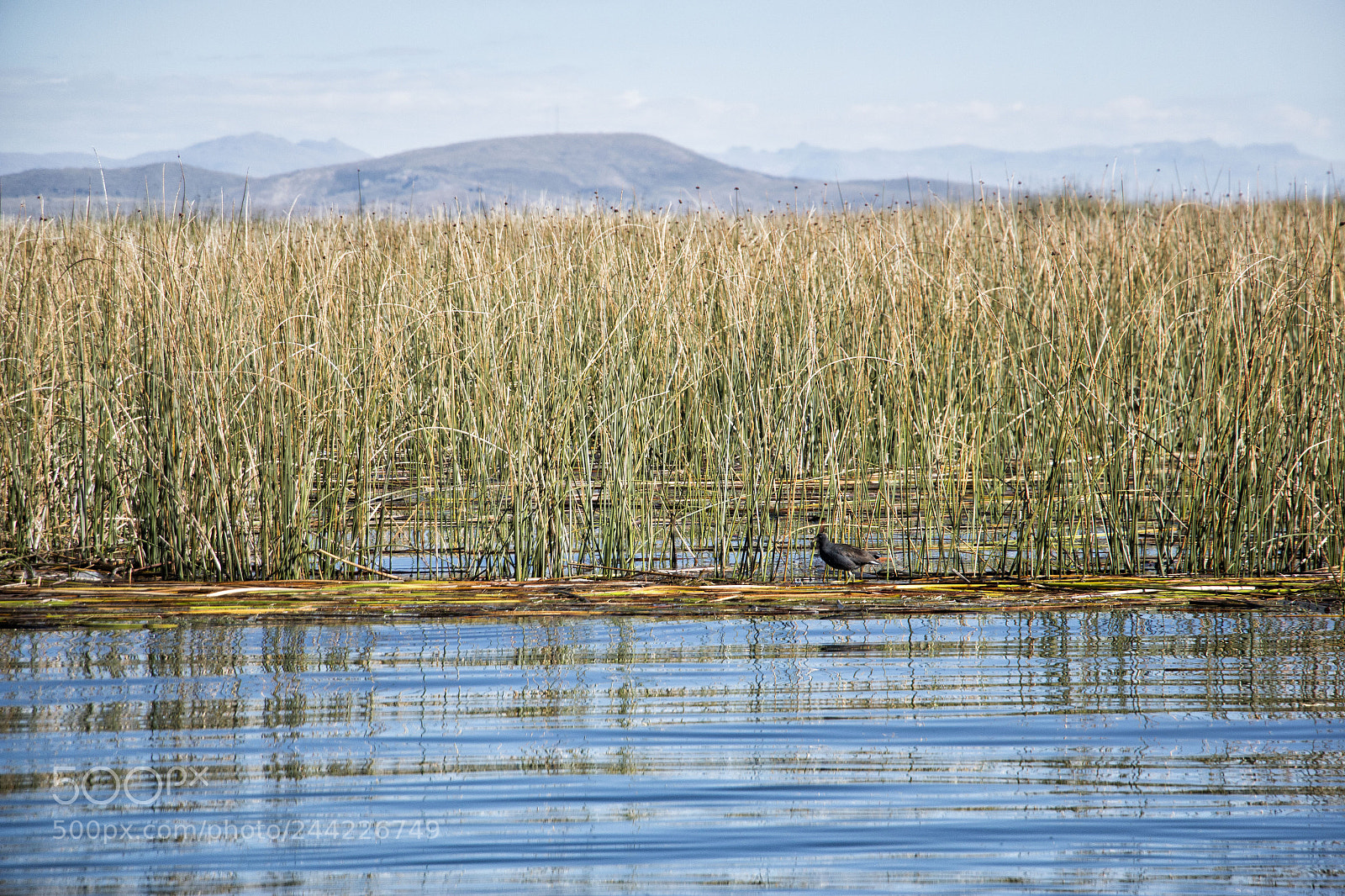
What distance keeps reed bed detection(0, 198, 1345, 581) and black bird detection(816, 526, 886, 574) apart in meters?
0.13

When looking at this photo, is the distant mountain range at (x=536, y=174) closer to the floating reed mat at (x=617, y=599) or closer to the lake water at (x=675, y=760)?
the floating reed mat at (x=617, y=599)

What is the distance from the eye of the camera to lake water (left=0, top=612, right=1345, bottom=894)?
219 cm

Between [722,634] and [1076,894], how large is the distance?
1745 millimetres

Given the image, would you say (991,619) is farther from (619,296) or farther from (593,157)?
(593,157)

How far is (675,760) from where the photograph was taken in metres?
2.65

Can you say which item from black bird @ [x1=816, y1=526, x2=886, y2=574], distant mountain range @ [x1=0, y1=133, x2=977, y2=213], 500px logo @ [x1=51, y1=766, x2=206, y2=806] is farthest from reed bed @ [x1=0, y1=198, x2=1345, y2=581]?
distant mountain range @ [x1=0, y1=133, x2=977, y2=213]

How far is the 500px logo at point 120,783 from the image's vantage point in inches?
96.5

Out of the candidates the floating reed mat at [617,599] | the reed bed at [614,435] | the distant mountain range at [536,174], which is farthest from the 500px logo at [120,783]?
the distant mountain range at [536,174]

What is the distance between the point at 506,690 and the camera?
3.13 meters

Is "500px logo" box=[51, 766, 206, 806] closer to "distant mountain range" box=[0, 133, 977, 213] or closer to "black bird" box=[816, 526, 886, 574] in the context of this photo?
"black bird" box=[816, 526, 886, 574]

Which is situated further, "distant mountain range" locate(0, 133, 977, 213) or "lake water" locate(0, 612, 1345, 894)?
"distant mountain range" locate(0, 133, 977, 213)

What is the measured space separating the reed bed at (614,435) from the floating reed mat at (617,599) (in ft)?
0.67

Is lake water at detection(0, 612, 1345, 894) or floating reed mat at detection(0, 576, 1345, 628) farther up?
floating reed mat at detection(0, 576, 1345, 628)

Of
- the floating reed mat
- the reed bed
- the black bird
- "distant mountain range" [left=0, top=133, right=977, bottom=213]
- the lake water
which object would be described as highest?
"distant mountain range" [left=0, top=133, right=977, bottom=213]
